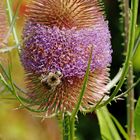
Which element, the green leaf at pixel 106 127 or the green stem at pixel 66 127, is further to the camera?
the green leaf at pixel 106 127

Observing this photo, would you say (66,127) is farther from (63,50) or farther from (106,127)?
(106,127)

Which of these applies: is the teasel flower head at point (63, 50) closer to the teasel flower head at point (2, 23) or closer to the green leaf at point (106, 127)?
the teasel flower head at point (2, 23)

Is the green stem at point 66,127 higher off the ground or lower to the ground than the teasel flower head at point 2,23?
lower

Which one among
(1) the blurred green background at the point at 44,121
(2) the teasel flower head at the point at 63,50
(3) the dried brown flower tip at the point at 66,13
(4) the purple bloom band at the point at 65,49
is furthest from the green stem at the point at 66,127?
(1) the blurred green background at the point at 44,121

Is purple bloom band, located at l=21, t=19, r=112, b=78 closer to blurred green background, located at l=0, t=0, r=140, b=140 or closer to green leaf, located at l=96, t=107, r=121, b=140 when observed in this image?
green leaf, located at l=96, t=107, r=121, b=140

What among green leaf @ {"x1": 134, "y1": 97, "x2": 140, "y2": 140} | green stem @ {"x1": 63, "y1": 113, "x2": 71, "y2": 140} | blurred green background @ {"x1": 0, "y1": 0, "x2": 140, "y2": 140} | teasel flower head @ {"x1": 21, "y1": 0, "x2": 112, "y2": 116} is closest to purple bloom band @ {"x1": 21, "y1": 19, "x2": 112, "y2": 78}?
teasel flower head @ {"x1": 21, "y1": 0, "x2": 112, "y2": 116}

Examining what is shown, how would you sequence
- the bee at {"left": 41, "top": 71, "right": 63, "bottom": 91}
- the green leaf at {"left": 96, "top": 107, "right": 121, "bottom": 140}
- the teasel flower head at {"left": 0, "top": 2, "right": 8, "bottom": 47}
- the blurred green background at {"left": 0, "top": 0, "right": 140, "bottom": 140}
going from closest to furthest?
the bee at {"left": 41, "top": 71, "right": 63, "bottom": 91} < the teasel flower head at {"left": 0, "top": 2, "right": 8, "bottom": 47} < the green leaf at {"left": 96, "top": 107, "right": 121, "bottom": 140} < the blurred green background at {"left": 0, "top": 0, "right": 140, "bottom": 140}

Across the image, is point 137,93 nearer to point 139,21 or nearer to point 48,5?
point 139,21
